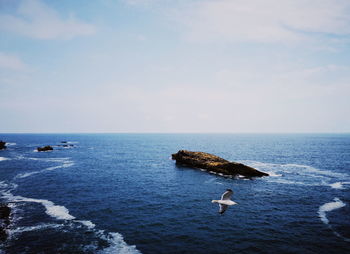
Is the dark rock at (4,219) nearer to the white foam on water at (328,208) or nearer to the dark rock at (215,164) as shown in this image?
the white foam on water at (328,208)

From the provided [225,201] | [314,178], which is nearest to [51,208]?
[225,201]

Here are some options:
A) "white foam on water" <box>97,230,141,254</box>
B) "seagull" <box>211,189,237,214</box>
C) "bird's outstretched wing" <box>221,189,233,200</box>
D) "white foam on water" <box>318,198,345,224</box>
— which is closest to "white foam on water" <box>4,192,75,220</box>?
"white foam on water" <box>97,230,141,254</box>

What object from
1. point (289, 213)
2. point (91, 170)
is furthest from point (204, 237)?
point (91, 170)

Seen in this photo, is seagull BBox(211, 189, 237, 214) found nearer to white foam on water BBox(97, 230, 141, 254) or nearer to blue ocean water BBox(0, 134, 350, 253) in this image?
blue ocean water BBox(0, 134, 350, 253)

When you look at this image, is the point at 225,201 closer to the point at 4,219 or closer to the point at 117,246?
the point at 117,246

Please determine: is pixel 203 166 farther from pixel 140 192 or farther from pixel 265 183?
pixel 140 192

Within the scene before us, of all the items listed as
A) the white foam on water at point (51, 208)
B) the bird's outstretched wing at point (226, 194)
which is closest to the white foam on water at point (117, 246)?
the white foam on water at point (51, 208)

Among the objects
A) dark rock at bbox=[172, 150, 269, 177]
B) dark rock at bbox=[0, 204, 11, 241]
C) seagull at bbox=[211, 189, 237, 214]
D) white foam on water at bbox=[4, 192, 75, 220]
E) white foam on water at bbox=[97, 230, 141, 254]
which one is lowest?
white foam on water at bbox=[97, 230, 141, 254]
